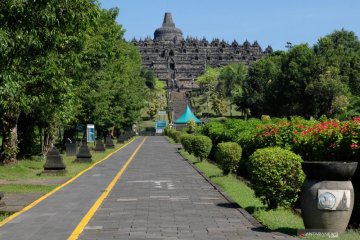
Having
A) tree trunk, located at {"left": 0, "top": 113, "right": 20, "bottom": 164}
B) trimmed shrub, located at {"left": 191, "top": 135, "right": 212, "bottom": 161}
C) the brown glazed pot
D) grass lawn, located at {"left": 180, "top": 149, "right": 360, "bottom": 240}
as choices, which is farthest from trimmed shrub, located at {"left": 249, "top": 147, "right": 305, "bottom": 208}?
trimmed shrub, located at {"left": 191, "top": 135, "right": 212, "bottom": 161}

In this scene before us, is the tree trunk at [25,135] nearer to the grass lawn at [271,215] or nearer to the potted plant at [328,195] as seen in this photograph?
the grass lawn at [271,215]

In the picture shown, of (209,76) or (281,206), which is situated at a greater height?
(209,76)

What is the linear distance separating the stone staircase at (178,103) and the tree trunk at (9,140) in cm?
9822

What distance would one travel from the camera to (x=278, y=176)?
10906 millimetres

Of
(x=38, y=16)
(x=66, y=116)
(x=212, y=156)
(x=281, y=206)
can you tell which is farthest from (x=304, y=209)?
(x=212, y=156)

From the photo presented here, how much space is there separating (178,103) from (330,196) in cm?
13183

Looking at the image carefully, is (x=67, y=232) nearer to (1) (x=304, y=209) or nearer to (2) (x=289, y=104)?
(1) (x=304, y=209)

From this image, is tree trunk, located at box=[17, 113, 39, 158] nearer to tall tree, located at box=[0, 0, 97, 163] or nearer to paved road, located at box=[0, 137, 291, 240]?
paved road, located at box=[0, 137, 291, 240]

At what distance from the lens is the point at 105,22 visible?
37062 mm

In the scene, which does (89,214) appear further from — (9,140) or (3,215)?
(9,140)

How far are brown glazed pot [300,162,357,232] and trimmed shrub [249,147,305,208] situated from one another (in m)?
2.51

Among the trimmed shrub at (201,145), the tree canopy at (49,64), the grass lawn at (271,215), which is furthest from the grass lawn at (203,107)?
the grass lawn at (271,215)

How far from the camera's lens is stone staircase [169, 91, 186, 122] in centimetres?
12938

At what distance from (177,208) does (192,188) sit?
4.51m
